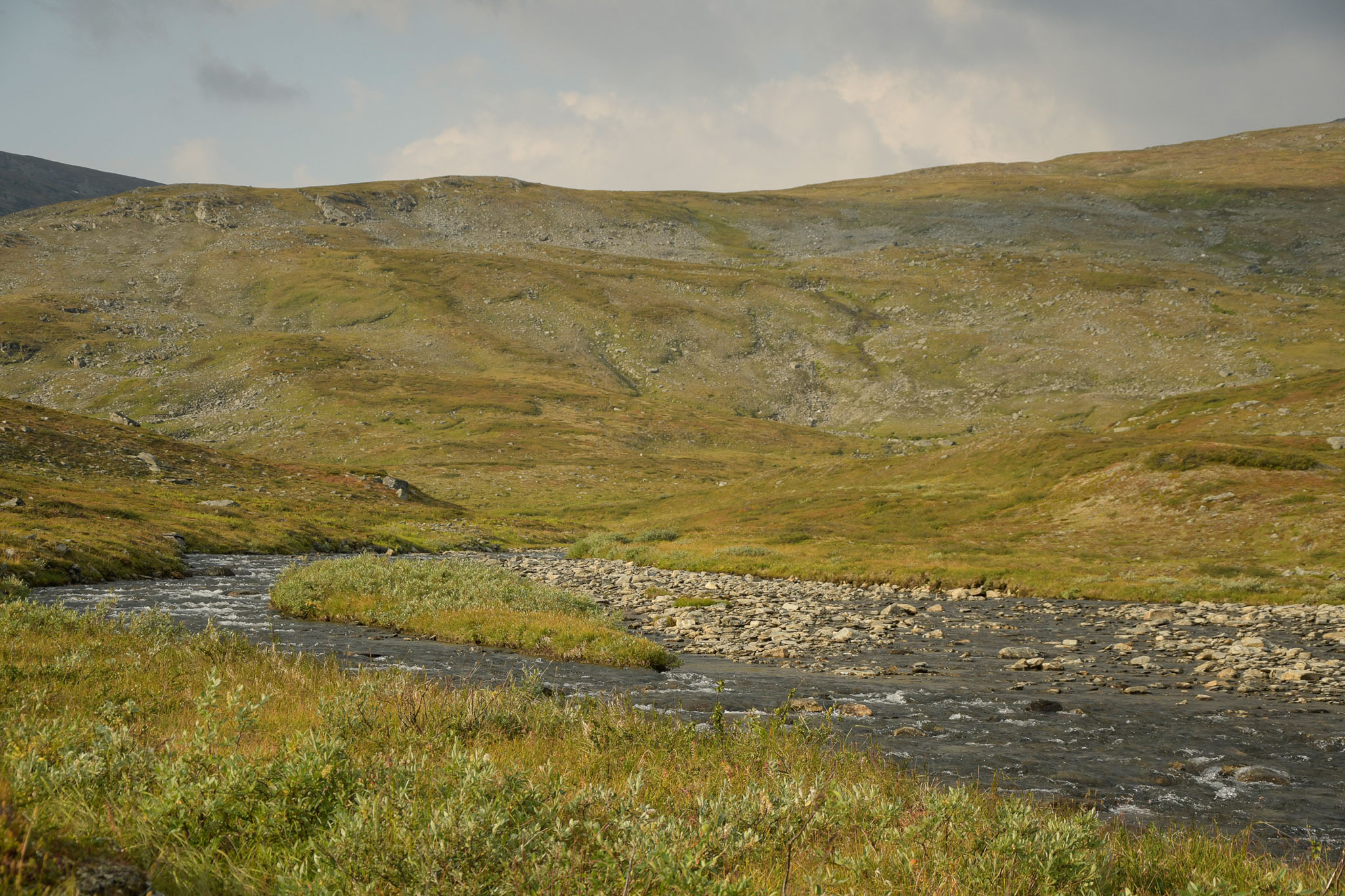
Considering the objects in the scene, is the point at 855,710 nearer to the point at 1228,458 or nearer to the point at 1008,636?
the point at 1008,636

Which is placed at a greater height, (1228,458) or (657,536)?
(1228,458)

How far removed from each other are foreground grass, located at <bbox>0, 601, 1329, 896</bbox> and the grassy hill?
1243 inches

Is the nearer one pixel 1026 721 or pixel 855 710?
pixel 1026 721

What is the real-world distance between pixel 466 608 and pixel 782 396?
141141mm

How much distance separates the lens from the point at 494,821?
4.68 m

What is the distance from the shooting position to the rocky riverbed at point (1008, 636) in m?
18.6

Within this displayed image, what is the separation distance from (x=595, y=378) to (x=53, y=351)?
9988cm

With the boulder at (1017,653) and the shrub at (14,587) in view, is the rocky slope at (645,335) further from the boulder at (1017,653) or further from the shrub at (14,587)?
the boulder at (1017,653)

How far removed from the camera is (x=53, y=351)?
138125 mm

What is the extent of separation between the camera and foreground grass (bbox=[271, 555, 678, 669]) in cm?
2064

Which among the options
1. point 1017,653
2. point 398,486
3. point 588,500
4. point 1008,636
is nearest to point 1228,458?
point 1008,636

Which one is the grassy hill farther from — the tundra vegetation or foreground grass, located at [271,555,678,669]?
foreground grass, located at [271,555,678,669]

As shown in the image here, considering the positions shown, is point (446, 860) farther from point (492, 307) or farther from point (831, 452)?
point (492, 307)

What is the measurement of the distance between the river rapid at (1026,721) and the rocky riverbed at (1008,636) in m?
0.48
